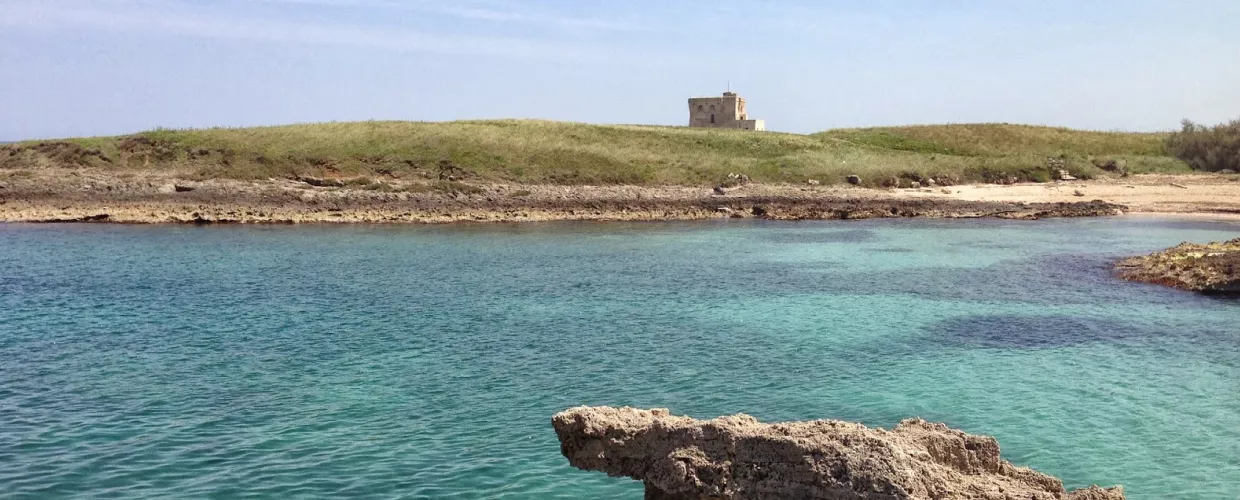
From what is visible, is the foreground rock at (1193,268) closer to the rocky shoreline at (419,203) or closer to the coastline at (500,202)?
the coastline at (500,202)

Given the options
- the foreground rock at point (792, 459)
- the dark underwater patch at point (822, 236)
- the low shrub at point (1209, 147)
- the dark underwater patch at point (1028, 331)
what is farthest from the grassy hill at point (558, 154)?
the foreground rock at point (792, 459)

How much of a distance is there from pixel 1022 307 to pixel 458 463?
1826 centimetres

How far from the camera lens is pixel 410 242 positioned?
1638 inches

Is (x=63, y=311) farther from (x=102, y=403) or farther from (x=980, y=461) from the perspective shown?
(x=980, y=461)

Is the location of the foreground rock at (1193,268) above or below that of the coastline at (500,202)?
below

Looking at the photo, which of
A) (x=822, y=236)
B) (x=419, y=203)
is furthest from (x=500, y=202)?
(x=822, y=236)

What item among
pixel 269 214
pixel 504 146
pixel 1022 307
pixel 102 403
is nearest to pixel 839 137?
pixel 504 146

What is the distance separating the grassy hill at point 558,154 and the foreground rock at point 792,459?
168 ft

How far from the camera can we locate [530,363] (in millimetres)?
18125

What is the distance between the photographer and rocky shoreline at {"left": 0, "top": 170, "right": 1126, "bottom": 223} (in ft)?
166

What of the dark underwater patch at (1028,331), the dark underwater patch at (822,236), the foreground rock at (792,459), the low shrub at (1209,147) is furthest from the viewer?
the low shrub at (1209,147)

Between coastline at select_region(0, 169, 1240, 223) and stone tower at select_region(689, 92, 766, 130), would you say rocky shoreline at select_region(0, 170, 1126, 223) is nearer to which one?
coastline at select_region(0, 169, 1240, 223)

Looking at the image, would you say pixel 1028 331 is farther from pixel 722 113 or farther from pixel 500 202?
pixel 722 113

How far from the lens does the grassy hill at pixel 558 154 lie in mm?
58156
